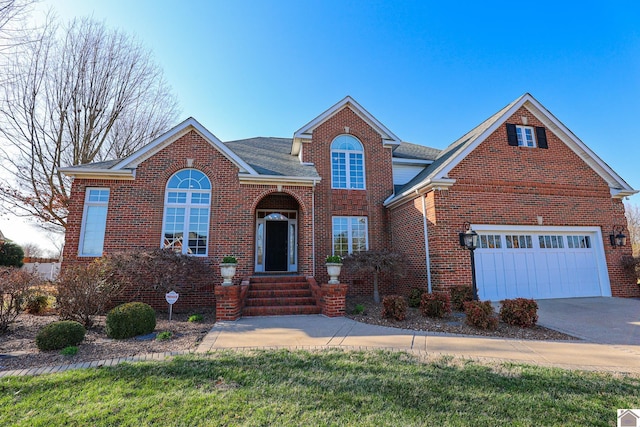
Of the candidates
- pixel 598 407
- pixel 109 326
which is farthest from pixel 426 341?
pixel 109 326

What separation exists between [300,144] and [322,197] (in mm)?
2707

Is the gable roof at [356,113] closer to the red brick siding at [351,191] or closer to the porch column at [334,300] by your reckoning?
the red brick siding at [351,191]

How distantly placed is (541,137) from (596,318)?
6794mm

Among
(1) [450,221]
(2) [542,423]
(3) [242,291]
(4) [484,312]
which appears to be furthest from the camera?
(1) [450,221]

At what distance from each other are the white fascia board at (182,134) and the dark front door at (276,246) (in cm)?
341

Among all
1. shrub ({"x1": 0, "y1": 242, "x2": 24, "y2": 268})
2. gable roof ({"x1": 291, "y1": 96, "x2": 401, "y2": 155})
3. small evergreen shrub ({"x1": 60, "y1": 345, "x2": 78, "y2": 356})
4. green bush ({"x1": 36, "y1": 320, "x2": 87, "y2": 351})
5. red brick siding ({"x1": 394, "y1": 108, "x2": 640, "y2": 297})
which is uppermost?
gable roof ({"x1": 291, "y1": 96, "x2": 401, "y2": 155})

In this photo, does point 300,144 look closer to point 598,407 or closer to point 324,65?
point 324,65

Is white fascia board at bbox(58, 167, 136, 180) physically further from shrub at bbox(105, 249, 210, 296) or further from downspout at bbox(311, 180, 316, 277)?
downspout at bbox(311, 180, 316, 277)

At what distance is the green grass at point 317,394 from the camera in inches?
113

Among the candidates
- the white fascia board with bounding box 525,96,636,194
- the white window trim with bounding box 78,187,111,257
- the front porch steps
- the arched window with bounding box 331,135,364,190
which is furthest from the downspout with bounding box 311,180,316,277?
the white fascia board with bounding box 525,96,636,194

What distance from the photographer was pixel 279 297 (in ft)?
28.9

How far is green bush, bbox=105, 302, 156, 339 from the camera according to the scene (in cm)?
596

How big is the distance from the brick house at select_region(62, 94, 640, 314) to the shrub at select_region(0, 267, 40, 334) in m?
2.71

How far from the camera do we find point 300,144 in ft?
42.2
